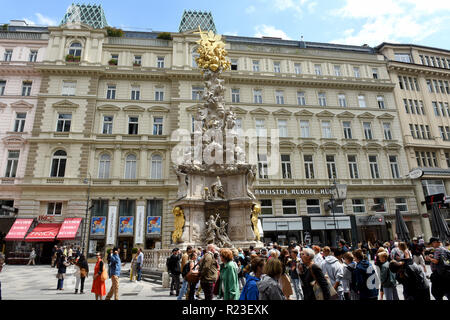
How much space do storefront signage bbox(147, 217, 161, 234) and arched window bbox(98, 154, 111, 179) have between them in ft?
21.5

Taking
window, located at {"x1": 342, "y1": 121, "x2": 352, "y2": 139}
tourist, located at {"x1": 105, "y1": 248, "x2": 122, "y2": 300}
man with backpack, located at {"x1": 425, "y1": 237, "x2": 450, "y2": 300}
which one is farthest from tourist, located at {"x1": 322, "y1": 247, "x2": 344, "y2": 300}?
window, located at {"x1": 342, "y1": 121, "x2": 352, "y2": 139}

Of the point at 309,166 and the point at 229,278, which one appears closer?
the point at 229,278

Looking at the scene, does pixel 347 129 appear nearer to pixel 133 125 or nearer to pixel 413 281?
pixel 133 125

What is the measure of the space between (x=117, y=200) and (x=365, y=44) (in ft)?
134

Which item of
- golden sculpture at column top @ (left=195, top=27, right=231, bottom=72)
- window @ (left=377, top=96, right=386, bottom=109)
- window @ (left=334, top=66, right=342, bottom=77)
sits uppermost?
window @ (left=334, top=66, right=342, bottom=77)

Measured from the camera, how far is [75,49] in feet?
104

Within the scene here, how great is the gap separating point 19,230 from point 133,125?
14.5m

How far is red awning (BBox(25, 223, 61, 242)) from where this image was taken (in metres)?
23.6

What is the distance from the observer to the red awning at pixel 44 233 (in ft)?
77.5

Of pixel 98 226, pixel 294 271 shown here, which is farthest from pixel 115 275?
pixel 98 226

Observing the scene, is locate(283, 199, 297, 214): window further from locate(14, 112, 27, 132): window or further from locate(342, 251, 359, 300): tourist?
locate(14, 112, 27, 132): window

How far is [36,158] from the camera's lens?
27.2 m

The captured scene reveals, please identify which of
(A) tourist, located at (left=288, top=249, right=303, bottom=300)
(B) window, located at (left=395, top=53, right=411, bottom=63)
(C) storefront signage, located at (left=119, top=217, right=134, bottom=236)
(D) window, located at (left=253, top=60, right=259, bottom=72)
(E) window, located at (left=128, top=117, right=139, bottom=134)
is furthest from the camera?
(B) window, located at (left=395, top=53, right=411, bottom=63)
